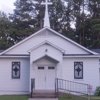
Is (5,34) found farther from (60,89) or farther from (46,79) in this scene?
(60,89)

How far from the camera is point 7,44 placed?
47.6 meters

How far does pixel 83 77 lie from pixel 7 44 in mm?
20948

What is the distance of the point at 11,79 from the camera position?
2939cm

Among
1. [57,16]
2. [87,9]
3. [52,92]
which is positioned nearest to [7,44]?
[57,16]

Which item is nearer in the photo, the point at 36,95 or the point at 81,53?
the point at 36,95

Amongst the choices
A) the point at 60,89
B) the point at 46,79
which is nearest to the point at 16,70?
the point at 46,79

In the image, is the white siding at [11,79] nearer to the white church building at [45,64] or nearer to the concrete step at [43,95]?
the white church building at [45,64]

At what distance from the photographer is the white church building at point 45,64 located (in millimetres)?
28297

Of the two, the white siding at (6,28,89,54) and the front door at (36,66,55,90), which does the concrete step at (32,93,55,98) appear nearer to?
the front door at (36,66,55,90)

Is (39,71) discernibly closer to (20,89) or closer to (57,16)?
(20,89)

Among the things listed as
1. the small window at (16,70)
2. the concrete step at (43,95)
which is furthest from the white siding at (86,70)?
the small window at (16,70)

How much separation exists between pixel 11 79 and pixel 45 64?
3.44 meters

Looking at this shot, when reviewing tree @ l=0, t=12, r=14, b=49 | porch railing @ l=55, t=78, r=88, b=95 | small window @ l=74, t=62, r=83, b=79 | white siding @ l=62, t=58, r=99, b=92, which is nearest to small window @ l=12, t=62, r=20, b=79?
porch railing @ l=55, t=78, r=88, b=95

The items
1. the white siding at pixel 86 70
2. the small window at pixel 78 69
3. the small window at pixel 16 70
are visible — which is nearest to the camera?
the white siding at pixel 86 70
